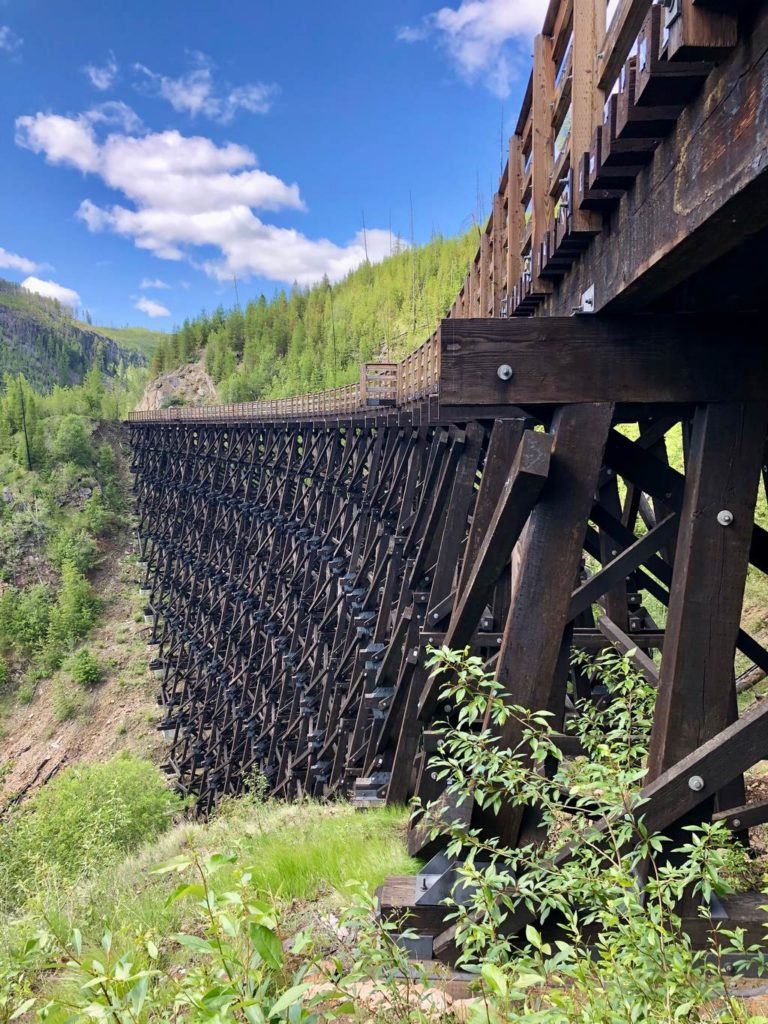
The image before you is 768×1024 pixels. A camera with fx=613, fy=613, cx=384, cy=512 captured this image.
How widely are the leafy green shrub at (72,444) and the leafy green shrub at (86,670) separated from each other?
1456 centimetres

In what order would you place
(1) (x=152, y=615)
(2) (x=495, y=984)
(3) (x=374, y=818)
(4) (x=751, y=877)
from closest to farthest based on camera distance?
(2) (x=495, y=984), (4) (x=751, y=877), (3) (x=374, y=818), (1) (x=152, y=615)

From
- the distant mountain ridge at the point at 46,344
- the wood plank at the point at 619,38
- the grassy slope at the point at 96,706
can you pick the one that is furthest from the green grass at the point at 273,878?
the distant mountain ridge at the point at 46,344

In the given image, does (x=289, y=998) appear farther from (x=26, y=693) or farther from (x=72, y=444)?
(x=72, y=444)

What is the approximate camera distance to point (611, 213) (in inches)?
71.7

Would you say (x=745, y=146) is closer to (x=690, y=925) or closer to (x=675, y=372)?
(x=675, y=372)

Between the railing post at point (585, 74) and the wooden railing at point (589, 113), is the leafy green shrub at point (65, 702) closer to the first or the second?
the wooden railing at point (589, 113)

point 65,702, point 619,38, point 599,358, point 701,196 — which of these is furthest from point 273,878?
point 65,702

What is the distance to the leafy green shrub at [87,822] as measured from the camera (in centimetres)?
764

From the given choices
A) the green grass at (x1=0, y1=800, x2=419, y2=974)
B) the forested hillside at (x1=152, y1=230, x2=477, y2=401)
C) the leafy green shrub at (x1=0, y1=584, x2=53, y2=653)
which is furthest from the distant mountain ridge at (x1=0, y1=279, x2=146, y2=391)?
the green grass at (x1=0, y1=800, x2=419, y2=974)

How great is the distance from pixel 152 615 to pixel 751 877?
2663cm

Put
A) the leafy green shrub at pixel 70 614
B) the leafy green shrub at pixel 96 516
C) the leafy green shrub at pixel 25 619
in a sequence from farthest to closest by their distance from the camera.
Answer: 1. the leafy green shrub at pixel 96 516
2. the leafy green shrub at pixel 25 619
3. the leafy green shrub at pixel 70 614

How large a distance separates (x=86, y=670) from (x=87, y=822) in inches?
594

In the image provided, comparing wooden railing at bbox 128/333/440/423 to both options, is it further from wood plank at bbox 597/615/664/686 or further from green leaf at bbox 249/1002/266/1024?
green leaf at bbox 249/1002/266/1024

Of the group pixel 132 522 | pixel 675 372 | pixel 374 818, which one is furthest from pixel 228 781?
pixel 132 522
